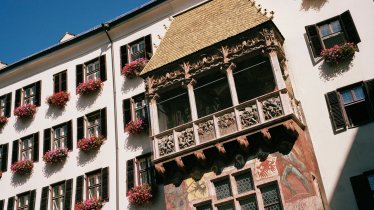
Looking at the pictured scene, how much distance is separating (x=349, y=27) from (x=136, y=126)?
36.6 ft

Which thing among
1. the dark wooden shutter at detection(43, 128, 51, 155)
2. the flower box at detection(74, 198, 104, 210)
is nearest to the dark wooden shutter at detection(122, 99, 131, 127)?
the flower box at detection(74, 198, 104, 210)

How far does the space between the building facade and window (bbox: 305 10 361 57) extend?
0.16 ft

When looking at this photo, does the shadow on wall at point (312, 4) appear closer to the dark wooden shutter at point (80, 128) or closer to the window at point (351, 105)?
the window at point (351, 105)

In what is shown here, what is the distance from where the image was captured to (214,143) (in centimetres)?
1883

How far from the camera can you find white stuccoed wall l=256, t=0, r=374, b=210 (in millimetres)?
18281

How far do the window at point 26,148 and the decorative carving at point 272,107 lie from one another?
1484 cm

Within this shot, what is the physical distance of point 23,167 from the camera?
87.4 feet

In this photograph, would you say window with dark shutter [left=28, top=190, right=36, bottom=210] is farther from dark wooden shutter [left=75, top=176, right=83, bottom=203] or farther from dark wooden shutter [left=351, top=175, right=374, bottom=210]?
dark wooden shutter [left=351, top=175, right=374, bottom=210]

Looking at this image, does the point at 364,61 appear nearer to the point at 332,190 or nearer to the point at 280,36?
the point at 280,36

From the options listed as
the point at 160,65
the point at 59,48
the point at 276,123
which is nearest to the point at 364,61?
the point at 276,123

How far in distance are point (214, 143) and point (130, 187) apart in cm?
621

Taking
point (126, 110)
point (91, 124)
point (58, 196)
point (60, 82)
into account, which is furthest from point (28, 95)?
point (126, 110)

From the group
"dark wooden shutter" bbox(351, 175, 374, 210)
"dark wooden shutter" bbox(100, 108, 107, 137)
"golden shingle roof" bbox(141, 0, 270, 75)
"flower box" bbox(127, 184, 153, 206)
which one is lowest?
"dark wooden shutter" bbox(351, 175, 374, 210)

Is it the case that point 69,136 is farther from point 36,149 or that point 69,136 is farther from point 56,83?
point 56,83
